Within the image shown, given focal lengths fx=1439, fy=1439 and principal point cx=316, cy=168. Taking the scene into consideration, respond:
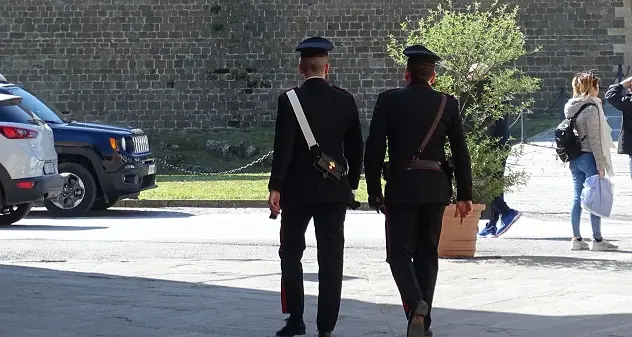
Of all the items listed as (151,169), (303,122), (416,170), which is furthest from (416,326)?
(151,169)

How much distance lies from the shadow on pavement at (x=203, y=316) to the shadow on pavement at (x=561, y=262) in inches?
79.6

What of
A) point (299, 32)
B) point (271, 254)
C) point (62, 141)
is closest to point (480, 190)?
point (271, 254)

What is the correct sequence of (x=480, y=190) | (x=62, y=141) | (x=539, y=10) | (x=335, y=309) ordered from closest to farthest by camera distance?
(x=335, y=309)
(x=480, y=190)
(x=62, y=141)
(x=539, y=10)

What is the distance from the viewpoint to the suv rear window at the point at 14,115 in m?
14.2

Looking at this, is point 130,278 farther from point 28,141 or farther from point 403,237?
point 28,141

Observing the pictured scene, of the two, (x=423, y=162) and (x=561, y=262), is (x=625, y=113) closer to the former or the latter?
(x=561, y=262)

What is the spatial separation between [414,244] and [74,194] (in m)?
10.1

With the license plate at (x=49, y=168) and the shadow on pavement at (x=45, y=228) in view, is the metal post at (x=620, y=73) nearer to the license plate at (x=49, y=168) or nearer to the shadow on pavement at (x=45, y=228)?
the shadow on pavement at (x=45, y=228)

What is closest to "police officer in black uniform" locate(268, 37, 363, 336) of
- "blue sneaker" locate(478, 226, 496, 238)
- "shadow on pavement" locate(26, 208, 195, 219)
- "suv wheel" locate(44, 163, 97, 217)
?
"blue sneaker" locate(478, 226, 496, 238)

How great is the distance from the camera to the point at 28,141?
558 inches

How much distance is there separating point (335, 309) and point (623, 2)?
99.8 feet

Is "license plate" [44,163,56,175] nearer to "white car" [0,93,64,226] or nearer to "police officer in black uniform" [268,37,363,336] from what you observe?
"white car" [0,93,64,226]

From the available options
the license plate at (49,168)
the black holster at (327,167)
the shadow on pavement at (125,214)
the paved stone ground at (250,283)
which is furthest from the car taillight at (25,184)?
the black holster at (327,167)

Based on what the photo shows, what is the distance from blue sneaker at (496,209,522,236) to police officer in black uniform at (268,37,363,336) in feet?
19.2
